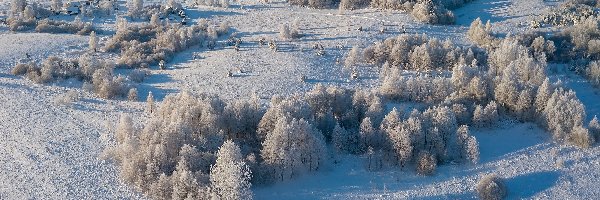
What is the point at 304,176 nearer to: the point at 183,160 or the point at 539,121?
the point at 183,160

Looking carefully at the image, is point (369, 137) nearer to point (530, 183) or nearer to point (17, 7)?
point (530, 183)

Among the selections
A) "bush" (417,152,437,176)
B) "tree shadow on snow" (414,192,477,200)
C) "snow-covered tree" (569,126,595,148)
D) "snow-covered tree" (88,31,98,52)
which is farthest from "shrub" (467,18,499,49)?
"snow-covered tree" (88,31,98,52)

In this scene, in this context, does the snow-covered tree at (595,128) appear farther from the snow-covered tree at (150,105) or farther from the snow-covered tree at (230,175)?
the snow-covered tree at (150,105)

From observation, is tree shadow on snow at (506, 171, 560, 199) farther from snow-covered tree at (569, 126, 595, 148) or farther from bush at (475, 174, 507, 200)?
snow-covered tree at (569, 126, 595, 148)

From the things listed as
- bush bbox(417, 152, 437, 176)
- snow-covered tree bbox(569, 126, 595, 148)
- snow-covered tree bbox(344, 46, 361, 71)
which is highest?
snow-covered tree bbox(344, 46, 361, 71)

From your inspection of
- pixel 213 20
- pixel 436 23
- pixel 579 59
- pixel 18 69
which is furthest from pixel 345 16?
pixel 18 69
